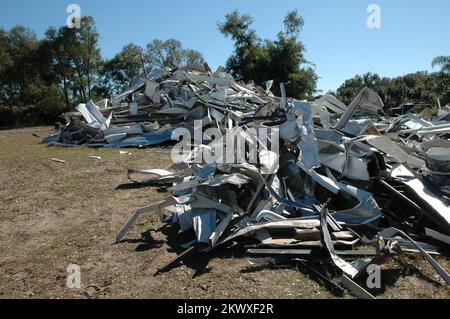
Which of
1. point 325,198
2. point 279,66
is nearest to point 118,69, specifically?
point 279,66

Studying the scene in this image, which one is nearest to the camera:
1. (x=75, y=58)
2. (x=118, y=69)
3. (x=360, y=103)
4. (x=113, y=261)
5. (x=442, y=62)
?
(x=113, y=261)

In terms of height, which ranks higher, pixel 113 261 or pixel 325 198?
pixel 325 198

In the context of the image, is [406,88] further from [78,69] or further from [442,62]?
[78,69]

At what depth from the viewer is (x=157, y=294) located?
284 cm

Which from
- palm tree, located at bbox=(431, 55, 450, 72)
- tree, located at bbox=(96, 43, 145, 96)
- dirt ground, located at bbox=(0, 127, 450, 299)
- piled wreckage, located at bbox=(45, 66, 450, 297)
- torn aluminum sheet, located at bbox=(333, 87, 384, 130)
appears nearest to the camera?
dirt ground, located at bbox=(0, 127, 450, 299)

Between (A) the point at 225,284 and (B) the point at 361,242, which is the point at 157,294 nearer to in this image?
(A) the point at 225,284

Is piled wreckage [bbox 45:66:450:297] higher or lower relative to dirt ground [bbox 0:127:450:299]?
higher

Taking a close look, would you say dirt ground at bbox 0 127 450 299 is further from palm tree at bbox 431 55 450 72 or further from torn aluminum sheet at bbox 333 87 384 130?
palm tree at bbox 431 55 450 72

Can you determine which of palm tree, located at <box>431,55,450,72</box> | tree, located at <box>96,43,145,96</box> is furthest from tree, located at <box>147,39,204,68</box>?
palm tree, located at <box>431,55,450,72</box>

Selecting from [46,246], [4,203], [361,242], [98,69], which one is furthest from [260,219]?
[98,69]

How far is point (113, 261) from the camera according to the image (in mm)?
3434

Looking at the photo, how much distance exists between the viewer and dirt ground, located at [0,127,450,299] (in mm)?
2871

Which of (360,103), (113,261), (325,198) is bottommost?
(113,261)

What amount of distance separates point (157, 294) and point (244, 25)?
113 feet
